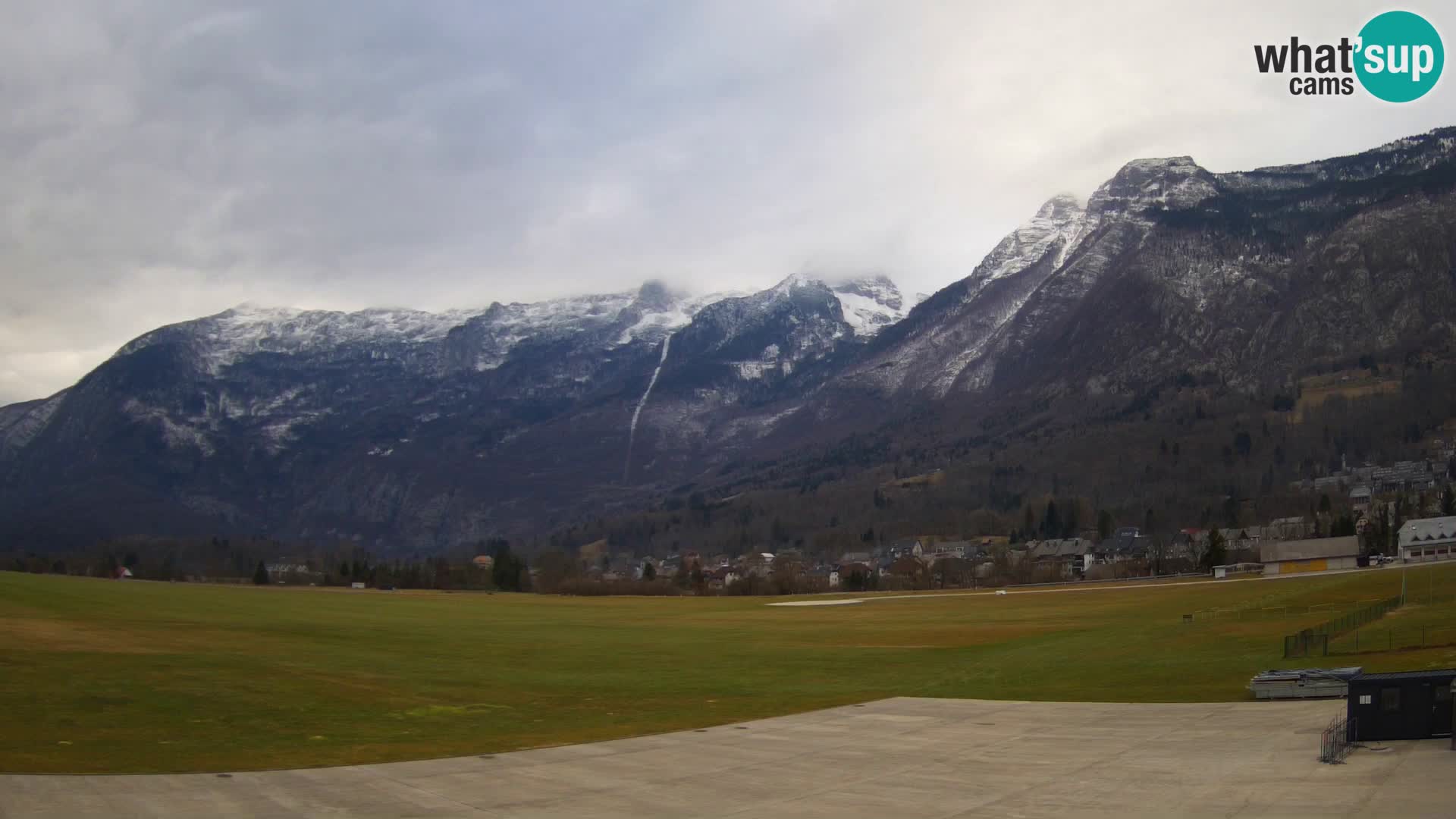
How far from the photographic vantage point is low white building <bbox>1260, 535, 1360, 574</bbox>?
13612 cm

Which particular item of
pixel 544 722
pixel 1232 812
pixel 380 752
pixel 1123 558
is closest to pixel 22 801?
pixel 380 752

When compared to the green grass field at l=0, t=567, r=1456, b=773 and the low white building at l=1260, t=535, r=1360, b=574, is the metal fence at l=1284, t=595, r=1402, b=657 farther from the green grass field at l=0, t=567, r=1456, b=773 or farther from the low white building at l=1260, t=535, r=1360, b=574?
the low white building at l=1260, t=535, r=1360, b=574

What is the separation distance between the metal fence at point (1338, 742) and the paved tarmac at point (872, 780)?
37 cm

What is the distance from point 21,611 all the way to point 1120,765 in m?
65.4

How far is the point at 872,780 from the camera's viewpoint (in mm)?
30578

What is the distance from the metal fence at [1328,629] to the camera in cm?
5134

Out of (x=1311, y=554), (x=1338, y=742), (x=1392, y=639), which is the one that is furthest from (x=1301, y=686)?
(x=1311, y=554)

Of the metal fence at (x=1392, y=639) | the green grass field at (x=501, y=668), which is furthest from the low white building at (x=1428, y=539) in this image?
the metal fence at (x=1392, y=639)

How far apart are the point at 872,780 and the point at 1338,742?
12806 millimetres

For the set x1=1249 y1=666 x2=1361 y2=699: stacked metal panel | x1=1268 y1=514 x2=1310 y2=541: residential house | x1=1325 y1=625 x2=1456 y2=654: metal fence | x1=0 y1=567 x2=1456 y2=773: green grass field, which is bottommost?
x1=0 y1=567 x2=1456 y2=773: green grass field

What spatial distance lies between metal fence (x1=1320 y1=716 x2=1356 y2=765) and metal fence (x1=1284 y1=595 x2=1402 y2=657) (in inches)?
793

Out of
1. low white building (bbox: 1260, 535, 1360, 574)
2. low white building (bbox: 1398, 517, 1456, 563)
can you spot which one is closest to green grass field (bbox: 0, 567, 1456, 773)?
low white building (bbox: 1398, 517, 1456, 563)

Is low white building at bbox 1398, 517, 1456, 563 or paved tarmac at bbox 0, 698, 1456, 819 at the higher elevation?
low white building at bbox 1398, 517, 1456, 563

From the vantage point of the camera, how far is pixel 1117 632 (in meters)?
70.6
